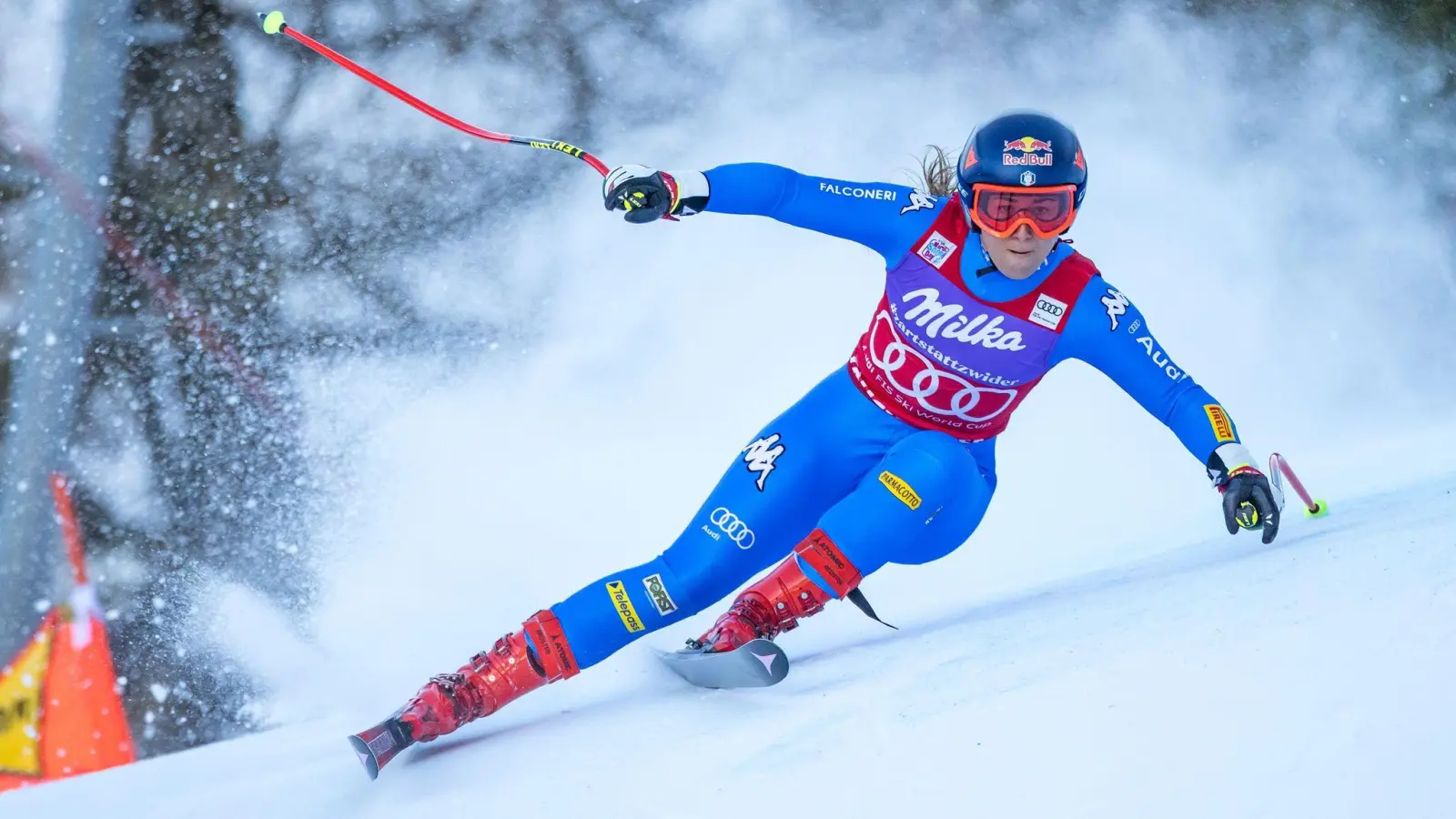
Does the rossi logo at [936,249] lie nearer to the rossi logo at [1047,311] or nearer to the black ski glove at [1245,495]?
the rossi logo at [1047,311]

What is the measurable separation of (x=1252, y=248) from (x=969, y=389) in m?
3.65

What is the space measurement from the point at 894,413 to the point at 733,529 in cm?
45

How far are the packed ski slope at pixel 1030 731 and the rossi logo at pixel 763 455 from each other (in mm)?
422

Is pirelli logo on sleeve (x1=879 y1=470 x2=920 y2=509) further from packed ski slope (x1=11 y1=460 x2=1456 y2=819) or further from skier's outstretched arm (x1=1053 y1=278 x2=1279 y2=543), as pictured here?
skier's outstretched arm (x1=1053 y1=278 x2=1279 y2=543)

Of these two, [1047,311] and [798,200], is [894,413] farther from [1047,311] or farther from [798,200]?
[798,200]

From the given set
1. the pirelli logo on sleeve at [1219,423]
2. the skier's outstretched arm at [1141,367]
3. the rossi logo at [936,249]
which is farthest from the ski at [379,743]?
the pirelli logo on sleeve at [1219,423]

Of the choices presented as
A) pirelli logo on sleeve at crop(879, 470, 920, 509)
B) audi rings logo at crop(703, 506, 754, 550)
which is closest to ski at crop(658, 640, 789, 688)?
audi rings logo at crop(703, 506, 754, 550)

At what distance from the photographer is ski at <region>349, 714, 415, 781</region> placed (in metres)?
2.17

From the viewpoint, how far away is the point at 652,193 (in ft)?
8.52

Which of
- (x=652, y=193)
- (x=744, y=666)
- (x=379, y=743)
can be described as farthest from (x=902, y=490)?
(x=379, y=743)

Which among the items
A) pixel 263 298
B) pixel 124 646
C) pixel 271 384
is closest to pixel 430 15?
pixel 263 298

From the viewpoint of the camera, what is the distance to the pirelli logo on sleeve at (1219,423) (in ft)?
7.91

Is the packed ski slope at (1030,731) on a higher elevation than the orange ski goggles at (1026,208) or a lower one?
lower

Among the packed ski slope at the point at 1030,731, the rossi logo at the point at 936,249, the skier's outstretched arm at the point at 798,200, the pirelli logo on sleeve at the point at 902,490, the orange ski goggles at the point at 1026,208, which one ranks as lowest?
the packed ski slope at the point at 1030,731
